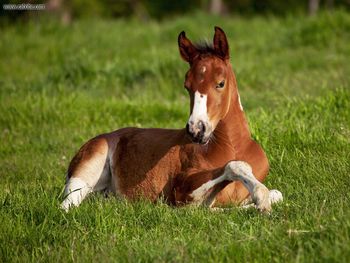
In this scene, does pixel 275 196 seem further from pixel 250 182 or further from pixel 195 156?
pixel 195 156

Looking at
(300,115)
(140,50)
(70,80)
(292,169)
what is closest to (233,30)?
(140,50)

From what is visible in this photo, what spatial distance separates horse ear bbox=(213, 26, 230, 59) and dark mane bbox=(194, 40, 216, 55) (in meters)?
0.04

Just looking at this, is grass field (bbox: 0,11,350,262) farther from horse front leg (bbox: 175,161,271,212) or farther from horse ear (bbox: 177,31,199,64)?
horse ear (bbox: 177,31,199,64)

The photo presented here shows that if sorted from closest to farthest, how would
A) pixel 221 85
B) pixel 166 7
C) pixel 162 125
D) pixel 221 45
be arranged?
pixel 221 85
pixel 221 45
pixel 162 125
pixel 166 7

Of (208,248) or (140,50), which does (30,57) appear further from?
(208,248)

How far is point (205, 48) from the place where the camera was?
6328 mm

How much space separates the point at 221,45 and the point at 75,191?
172 centimetres

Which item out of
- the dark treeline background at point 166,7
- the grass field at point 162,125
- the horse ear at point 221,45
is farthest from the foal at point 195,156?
the dark treeline background at point 166,7

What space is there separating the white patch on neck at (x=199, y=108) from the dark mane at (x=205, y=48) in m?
0.47

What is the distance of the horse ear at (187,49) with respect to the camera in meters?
6.30

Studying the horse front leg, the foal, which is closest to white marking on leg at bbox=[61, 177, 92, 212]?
the foal

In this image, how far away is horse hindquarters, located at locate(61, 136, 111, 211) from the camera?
6902mm

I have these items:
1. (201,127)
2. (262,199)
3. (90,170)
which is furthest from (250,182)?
(90,170)

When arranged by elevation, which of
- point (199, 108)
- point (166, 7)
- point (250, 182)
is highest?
point (199, 108)
